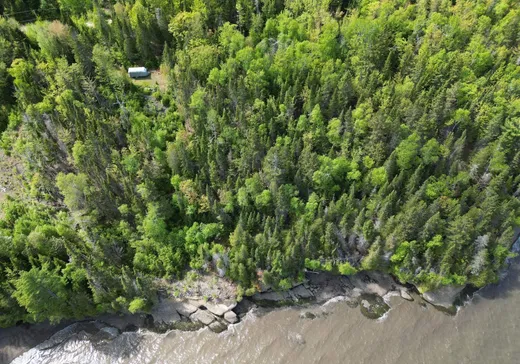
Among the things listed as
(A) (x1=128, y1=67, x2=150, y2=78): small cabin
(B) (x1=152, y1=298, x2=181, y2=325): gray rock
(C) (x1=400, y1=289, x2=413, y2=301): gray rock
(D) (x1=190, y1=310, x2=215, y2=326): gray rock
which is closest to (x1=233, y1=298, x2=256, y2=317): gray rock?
(D) (x1=190, y1=310, x2=215, y2=326): gray rock

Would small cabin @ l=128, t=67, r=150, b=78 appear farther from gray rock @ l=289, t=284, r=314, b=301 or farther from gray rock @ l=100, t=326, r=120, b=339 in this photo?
gray rock @ l=289, t=284, r=314, b=301

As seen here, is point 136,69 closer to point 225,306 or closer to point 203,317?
point 225,306

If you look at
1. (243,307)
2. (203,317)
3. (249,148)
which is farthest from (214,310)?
(249,148)

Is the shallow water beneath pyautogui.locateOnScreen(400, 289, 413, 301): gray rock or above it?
beneath

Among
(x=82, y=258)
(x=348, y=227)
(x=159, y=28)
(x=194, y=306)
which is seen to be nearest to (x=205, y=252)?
(x=194, y=306)

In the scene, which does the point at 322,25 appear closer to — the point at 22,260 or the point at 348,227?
the point at 348,227
